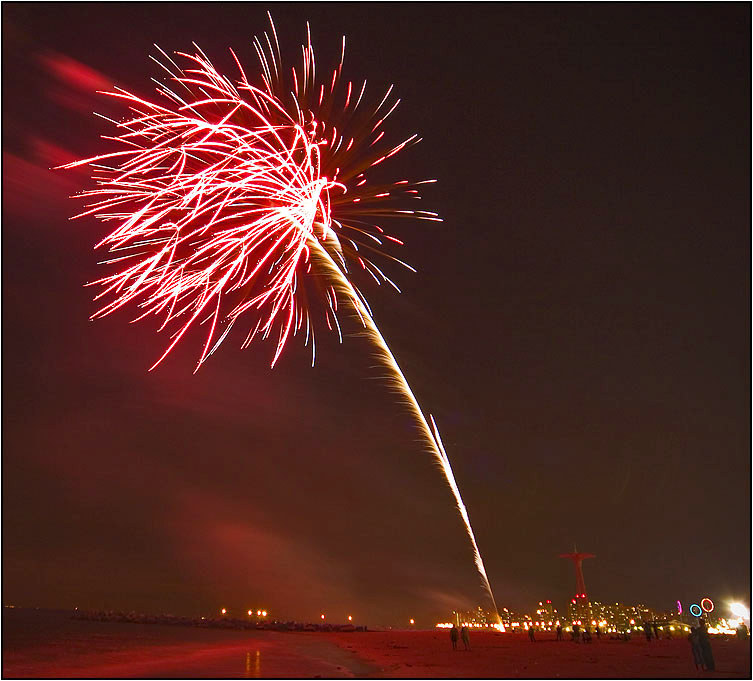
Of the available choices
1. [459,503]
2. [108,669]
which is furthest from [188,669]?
[459,503]

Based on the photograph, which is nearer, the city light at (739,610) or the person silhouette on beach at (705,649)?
the person silhouette on beach at (705,649)

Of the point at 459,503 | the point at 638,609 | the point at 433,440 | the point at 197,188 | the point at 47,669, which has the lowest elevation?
the point at 638,609

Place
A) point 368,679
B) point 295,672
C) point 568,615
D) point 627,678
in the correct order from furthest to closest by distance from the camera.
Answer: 1. point 568,615
2. point 295,672
3. point 368,679
4. point 627,678

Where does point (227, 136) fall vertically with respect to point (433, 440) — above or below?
above

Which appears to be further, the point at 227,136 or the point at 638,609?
the point at 638,609

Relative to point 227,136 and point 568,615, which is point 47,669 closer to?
point 227,136

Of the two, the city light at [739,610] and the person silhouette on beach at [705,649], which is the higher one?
the person silhouette on beach at [705,649]

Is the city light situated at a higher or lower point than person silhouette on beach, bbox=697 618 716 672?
lower

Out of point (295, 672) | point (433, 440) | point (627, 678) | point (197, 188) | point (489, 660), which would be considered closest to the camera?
point (197, 188)

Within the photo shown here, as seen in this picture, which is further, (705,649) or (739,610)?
(739,610)

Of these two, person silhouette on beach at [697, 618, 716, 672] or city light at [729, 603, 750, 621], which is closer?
person silhouette on beach at [697, 618, 716, 672]
